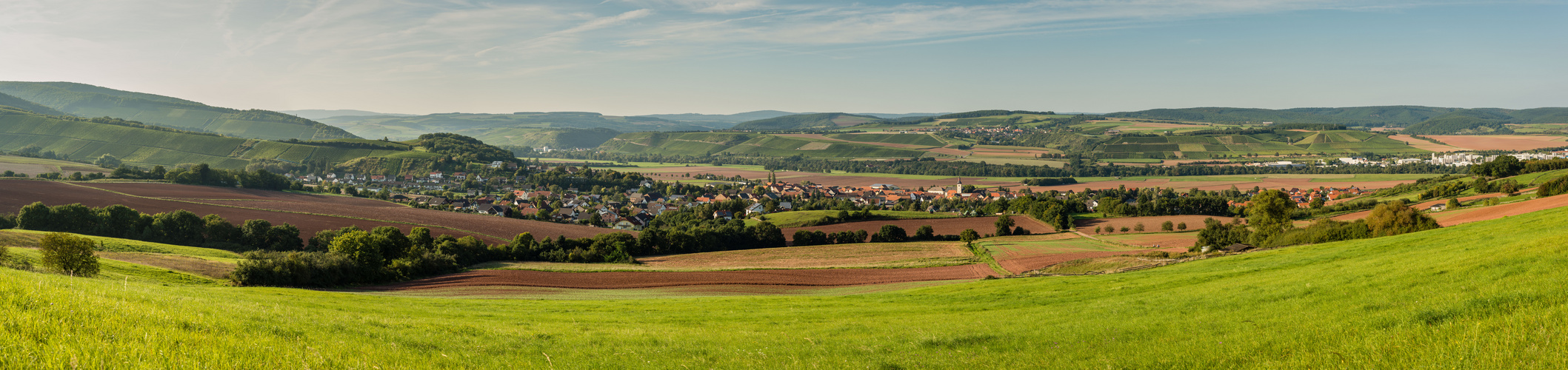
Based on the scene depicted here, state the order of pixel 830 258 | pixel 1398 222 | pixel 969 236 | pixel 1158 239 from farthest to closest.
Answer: pixel 969 236, pixel 1158 239, pixel 830 258, pixel 1398 222

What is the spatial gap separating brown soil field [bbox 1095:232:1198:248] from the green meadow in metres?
39.1

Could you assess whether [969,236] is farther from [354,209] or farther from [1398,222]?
[354,209]

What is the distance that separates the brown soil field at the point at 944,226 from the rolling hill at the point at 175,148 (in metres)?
130

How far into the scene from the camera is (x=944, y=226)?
273ft

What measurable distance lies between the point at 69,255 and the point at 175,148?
196291 mm

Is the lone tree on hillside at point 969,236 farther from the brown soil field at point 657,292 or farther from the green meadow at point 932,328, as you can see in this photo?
the green meadow at point 932,328

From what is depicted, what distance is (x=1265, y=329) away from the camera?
37.8 ft

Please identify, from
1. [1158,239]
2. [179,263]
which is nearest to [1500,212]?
[1158,239]

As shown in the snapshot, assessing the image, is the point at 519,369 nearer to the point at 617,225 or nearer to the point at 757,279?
the point at 757,279

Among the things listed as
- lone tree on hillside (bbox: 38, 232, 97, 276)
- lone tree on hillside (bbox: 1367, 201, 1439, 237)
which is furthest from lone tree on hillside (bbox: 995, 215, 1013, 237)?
lone tree on hillside (bbox: 38, 232, 97, 276)

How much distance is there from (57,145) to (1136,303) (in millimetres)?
273964

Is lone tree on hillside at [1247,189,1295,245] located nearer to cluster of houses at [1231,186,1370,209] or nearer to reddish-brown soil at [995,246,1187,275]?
reddish-brown soil at [995,246,1187,275]

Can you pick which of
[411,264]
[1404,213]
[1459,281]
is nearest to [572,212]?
[411,264]

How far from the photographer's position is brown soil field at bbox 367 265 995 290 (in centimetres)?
4488
